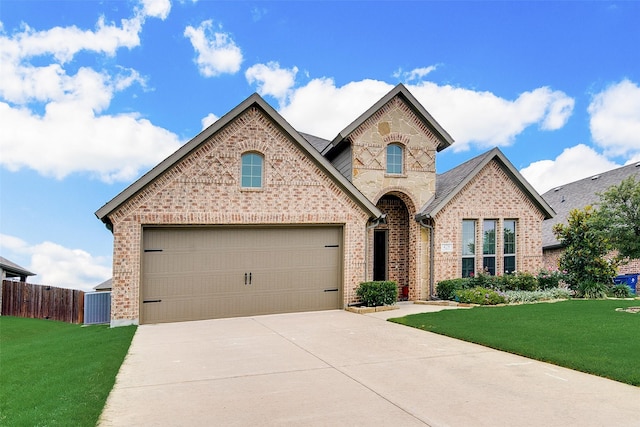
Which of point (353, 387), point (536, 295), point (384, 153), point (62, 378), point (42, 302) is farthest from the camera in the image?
point (42, 302)

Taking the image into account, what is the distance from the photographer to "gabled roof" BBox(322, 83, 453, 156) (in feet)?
51.3

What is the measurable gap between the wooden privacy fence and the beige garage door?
6466 millimetres

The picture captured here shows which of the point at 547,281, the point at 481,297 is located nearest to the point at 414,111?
the point at 481,297

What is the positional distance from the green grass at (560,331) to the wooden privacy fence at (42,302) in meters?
12.7

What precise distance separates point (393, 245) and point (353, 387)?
1171cm

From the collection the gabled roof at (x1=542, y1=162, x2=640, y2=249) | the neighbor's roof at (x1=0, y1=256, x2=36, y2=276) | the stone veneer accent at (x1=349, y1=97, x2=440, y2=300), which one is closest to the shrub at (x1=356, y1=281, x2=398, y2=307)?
the stone veneer accent at (x1=349, y1=97, x2=440, y2=300)

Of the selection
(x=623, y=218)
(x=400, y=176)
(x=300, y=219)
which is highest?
(x=400, y=176)

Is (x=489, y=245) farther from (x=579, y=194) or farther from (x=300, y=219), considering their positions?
(x=579, y=194)

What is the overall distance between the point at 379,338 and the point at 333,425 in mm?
4753

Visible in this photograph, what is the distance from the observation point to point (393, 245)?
17328mm

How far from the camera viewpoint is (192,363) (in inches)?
294

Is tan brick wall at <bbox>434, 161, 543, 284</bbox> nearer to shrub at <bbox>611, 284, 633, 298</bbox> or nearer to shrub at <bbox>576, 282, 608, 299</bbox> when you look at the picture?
shrub at <bbox>576, 282, 608, 299</bbox>

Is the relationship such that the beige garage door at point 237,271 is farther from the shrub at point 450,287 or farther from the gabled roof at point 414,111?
the shrub at point 450,287

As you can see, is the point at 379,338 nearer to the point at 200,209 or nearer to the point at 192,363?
the point at 192,363
